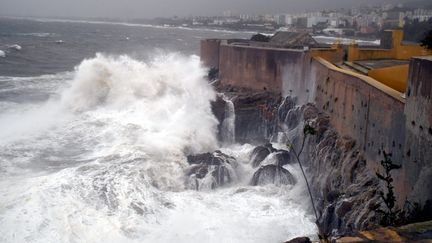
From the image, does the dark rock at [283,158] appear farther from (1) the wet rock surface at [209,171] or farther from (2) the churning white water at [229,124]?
(2) the churning white water at [229,124]

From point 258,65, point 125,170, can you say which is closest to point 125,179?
point 125,170

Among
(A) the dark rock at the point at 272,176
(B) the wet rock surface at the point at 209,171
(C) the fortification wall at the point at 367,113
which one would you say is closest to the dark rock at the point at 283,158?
(A) the dark rock at the point at 272,176

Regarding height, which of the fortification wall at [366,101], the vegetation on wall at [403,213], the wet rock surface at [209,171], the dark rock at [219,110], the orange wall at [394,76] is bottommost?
the wet rock surface at [209,171]

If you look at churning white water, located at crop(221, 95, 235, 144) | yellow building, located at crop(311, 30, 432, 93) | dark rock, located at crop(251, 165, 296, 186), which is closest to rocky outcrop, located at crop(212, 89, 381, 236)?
dark rock, located at crop(251, 165, 296, 186)

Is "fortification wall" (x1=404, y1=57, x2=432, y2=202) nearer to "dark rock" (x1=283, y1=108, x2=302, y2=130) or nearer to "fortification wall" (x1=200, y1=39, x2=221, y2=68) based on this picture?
"dark rock" (x1=283, y1=108, x2=302, y2=130)

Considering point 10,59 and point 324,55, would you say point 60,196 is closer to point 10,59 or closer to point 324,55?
point 324,55

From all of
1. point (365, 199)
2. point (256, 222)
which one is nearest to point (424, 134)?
point (365, 199)
